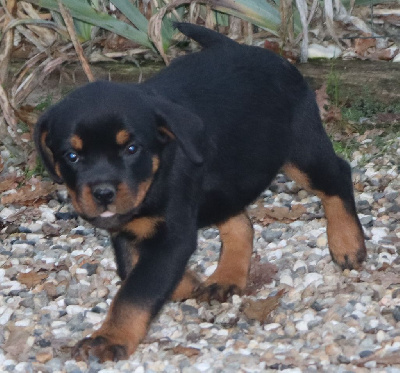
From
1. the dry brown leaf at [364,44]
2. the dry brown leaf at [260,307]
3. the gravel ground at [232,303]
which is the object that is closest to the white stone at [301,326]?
the gravel ground at [232,303]

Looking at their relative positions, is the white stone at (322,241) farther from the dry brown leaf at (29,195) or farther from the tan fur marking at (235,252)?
the dry brown leaf at (29,195)

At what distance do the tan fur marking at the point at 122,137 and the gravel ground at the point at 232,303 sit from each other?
2.96 feet

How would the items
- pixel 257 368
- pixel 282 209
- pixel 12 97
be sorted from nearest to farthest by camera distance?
1. pixel 257 368
2. pixel 282 209
3. pixel 12 97

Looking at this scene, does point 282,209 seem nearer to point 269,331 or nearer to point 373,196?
point 373,196

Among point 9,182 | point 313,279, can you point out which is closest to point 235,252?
point 313,279

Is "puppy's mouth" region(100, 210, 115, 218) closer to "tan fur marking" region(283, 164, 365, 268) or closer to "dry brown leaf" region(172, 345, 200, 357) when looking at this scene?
"dry brown leaf" region(172, 345, 200, 357)

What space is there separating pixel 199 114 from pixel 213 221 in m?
0.59

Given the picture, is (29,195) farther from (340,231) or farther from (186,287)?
(340,231)

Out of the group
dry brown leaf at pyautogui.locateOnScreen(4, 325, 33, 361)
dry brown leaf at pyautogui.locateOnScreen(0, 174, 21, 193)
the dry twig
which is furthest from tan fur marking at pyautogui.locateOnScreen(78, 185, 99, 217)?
the dry twig

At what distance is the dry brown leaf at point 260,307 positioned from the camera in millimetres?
4648

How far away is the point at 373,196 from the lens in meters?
6.30

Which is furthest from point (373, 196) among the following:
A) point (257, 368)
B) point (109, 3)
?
point (109, 3)

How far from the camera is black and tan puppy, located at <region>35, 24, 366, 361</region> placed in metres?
4.29

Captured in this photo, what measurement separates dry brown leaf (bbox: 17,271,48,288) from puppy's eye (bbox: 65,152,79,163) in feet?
3.64
